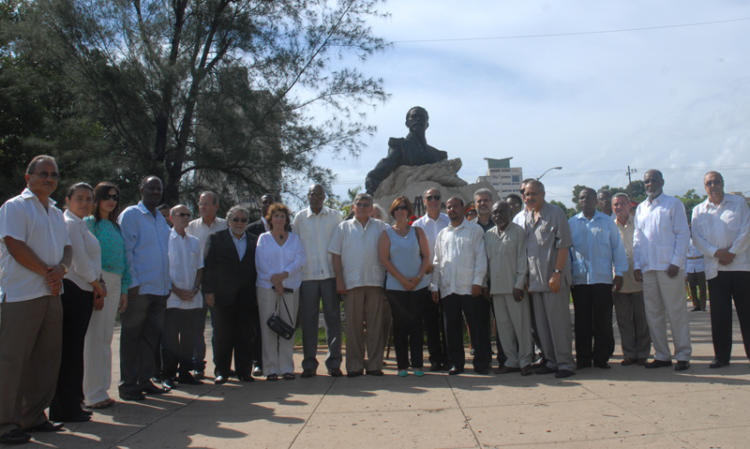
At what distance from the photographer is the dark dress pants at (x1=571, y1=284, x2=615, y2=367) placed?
5.95m

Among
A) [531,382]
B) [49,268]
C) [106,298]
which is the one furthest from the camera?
[531,382]

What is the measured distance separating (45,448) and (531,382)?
3.79 meters

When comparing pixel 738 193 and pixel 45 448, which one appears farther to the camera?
pixel 738 193

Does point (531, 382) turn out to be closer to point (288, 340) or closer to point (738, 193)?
point (288, 340)

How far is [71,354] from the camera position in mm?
4555

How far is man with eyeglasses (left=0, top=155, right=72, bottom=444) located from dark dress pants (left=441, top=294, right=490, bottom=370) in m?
3.46

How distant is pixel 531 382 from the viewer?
210 inches

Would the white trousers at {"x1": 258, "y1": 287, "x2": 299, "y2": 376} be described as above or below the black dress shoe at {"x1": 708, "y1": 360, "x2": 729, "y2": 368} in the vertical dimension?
above

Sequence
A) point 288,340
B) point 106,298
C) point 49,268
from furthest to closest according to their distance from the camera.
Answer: point 288,340, point 106,298, point 49,268

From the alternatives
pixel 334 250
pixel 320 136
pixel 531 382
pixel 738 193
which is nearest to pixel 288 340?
pixel 334 250

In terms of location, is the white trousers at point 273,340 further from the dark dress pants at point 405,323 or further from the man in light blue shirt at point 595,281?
the man in light blue shirt at point 595,281

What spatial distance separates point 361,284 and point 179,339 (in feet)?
6.26

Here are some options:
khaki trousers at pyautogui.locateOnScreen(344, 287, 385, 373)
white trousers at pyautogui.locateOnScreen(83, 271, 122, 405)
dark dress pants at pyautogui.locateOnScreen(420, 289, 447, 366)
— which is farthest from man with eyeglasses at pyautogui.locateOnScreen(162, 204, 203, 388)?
dark dress pants at pyautogui.locateOnScreen(420, 289, 447, 366)

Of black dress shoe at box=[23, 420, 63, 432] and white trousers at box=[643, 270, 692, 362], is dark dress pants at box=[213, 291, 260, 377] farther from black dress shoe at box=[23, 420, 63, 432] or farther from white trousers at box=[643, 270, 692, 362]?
white trousers at box=[643, 270, 692, 362]
